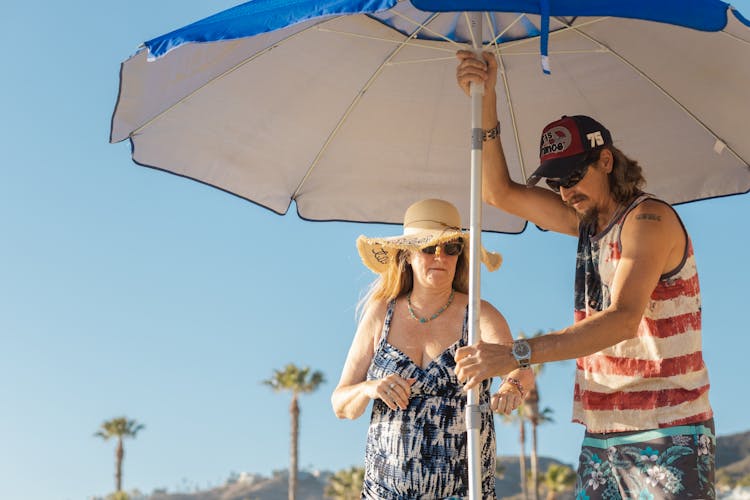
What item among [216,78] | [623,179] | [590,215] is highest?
Answer: [216,78]

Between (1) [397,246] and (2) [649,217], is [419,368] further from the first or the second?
(2) [649,217]

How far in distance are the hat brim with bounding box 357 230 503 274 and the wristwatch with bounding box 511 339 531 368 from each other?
1.15m

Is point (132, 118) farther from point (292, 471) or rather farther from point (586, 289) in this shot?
point (292, 471)

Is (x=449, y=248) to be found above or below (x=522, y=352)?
above

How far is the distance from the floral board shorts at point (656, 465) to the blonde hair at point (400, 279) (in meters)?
1.18

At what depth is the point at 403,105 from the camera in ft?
16.2

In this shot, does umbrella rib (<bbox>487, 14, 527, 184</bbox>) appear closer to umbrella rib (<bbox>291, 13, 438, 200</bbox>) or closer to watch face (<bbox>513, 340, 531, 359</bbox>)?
umbrella rib (<bbox>291, 13, 438, 200</bbox>)

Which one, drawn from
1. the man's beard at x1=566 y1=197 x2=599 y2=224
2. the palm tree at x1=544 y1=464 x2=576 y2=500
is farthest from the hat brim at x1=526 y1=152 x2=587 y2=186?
the palm tree at x1=544 y1=464 x2=576 y2=500

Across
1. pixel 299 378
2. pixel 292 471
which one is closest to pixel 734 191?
pixel 299 378

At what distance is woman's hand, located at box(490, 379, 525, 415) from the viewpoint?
4.18 m

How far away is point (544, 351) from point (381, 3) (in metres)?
1.26

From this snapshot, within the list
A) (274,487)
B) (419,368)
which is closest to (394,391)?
(419,368)

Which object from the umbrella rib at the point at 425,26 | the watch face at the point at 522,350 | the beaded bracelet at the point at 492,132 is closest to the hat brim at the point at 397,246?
the beaded bracelet at the point at 492,132

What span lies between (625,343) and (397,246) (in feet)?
4.04
